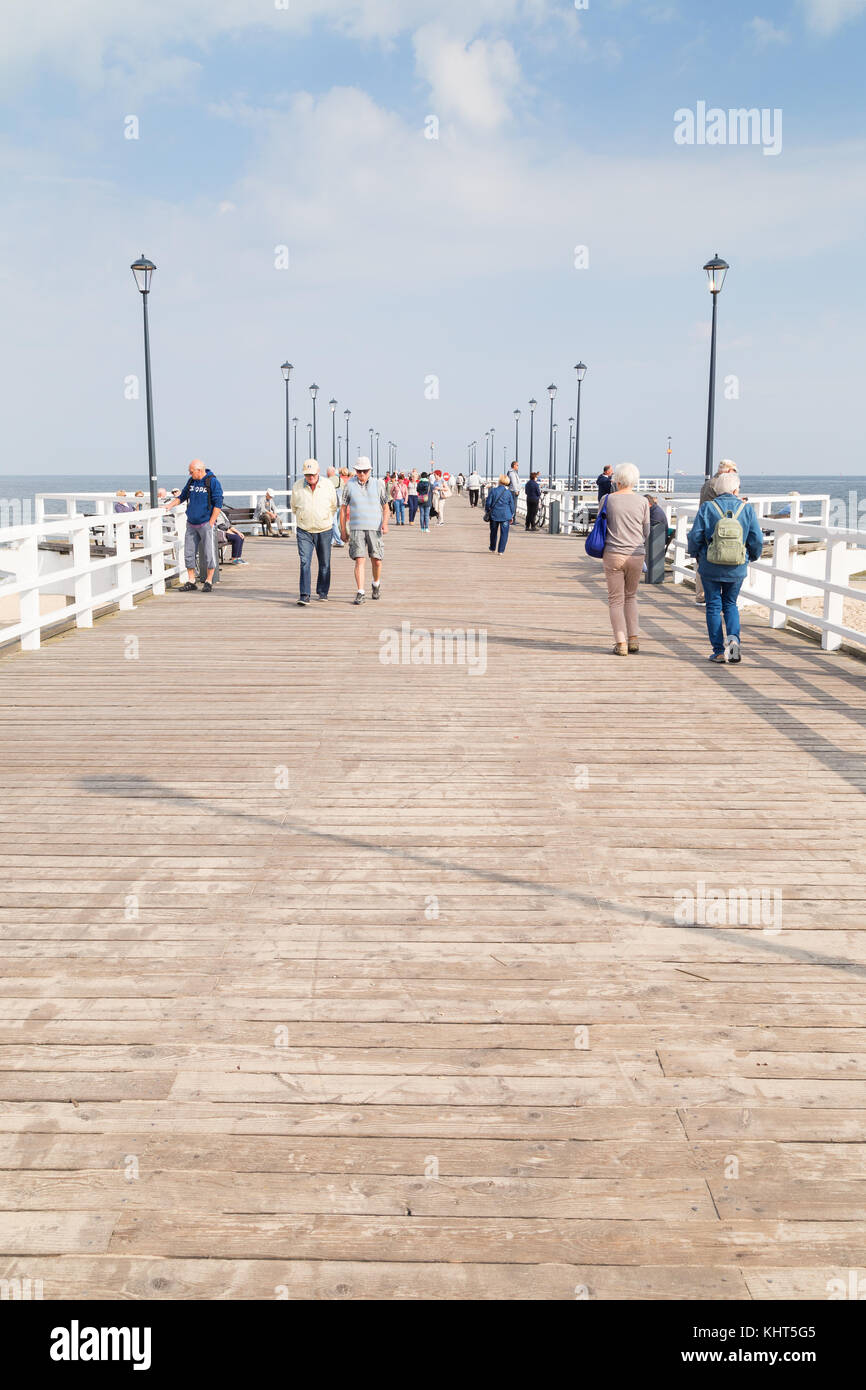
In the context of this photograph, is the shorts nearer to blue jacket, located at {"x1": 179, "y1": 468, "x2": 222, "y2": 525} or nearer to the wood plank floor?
blue jacket, located at {"x1": 179, "y1": 468, "x2": 222, "y2": 525}

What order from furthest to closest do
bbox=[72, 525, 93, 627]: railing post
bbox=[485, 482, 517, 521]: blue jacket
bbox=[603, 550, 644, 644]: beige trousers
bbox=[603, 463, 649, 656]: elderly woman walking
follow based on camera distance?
bbox=[485, 482, 517, 521]: blue jacket, bbox=[72, 525, 93, 627]: railing post, bbox=[603, 550, 644, 644]: beige trousers, bbox=[603, 463, 649, 656]: elderly woman walking

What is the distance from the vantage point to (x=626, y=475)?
35.2 feet

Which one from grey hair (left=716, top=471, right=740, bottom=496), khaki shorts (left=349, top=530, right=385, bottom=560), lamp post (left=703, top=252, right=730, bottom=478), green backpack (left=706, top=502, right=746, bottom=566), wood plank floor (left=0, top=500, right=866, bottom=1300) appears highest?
lamp post (left=703, top=252, right=730, bottom=478)

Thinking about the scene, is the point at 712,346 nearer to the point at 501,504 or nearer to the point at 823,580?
the point at 501,504

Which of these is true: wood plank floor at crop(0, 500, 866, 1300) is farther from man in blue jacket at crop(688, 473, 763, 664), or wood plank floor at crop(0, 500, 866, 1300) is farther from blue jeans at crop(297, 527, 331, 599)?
blue jeans at crop(297, 527, 331, 599)

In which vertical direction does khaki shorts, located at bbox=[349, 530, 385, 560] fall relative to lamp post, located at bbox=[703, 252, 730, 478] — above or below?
below

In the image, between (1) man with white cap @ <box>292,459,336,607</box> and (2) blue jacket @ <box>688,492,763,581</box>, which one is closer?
(2) blue jacket @ <box>688,492,763,581</box>

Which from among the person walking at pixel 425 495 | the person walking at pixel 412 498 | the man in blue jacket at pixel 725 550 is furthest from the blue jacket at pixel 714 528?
the person walking at pixel 412 498

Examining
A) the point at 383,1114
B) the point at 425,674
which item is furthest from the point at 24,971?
the point at 425,674

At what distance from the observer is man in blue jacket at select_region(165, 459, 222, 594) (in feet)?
52.9

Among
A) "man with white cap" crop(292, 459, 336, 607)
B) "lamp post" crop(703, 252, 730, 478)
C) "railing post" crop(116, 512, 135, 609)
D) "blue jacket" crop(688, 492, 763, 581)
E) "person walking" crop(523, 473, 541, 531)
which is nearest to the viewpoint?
"blue jacket" crop(688, 492, 763, 581)

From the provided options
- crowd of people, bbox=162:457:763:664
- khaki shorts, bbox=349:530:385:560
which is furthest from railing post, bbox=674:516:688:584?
khaki shorts, bbox=349:530:385:560

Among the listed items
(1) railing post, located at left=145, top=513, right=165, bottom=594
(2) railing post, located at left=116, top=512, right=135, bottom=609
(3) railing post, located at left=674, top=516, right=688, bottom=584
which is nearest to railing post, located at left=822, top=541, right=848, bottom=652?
(3) railing post, located at left=674, top=516, right=688, bottom=584

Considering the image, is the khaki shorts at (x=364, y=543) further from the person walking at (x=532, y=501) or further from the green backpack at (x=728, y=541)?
the person walking at (x=532, y=501)
